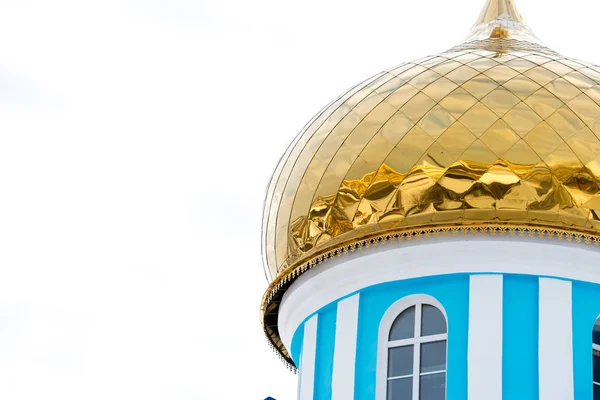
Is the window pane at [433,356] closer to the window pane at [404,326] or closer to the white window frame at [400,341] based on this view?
the white window frame at [400,341]

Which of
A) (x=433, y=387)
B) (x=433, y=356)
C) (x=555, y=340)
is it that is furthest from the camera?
(x=433, y=356)

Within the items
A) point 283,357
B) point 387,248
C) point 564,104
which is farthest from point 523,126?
point 283,357

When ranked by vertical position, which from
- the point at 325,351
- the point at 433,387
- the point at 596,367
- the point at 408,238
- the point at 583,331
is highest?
the point at 408,238

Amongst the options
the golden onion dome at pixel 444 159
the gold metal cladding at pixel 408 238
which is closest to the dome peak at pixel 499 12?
the golden onion dome at pixel 444 159

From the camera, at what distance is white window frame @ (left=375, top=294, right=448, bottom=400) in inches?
469

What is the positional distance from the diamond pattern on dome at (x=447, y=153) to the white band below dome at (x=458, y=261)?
181 millimetres

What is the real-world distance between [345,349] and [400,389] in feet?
2.09

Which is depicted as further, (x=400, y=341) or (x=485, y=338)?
(x=400, y=341)

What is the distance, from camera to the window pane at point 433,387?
1175 centimetres

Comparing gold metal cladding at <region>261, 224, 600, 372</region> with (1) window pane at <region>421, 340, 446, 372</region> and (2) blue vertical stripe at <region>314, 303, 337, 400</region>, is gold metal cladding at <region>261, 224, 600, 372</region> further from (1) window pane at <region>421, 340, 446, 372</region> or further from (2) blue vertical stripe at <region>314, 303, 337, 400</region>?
(1) window pane at <region>421, 340, 446, 372</region>

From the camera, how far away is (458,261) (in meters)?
12.0

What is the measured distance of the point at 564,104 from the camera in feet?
40.5

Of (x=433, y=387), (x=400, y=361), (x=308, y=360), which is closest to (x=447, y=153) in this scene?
(x=400, y=361)

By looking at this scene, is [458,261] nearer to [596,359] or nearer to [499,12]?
[596,359]
